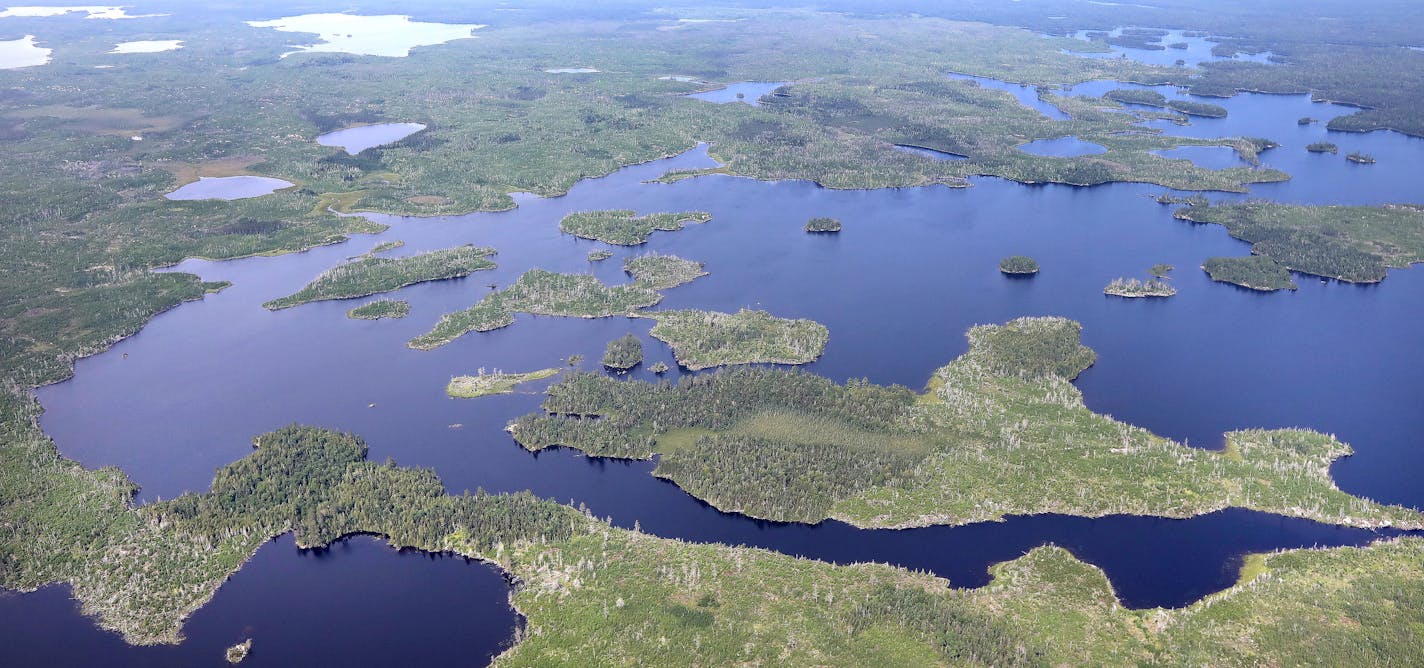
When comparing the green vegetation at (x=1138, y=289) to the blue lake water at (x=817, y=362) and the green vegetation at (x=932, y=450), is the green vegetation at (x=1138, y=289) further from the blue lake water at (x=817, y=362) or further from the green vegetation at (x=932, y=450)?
the green vegetation at (x=932, y=450)

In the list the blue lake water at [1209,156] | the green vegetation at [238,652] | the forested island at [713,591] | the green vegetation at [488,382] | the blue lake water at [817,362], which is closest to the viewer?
the forested island at [713,591]

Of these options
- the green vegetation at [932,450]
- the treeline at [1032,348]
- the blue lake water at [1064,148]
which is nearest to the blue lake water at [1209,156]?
the blue lake water at [1064,148]

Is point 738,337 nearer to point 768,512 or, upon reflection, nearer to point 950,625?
point 768,512

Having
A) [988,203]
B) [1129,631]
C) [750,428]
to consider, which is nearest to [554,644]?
[750,428]

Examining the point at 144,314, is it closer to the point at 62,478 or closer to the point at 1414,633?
the point at 62,478

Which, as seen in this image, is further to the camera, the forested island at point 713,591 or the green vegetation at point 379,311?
the green vegetation at point 379,311

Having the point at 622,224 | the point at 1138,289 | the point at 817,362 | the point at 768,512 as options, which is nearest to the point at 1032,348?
the point at 817,362
